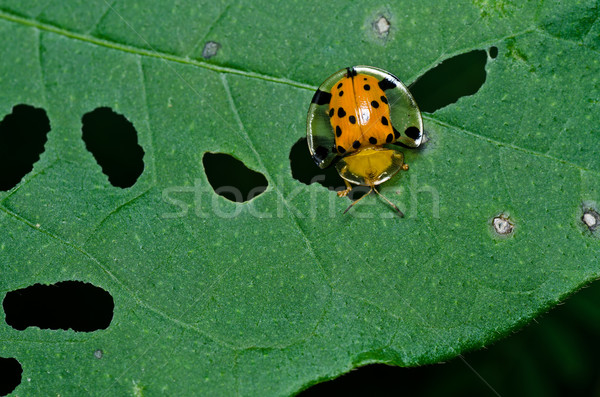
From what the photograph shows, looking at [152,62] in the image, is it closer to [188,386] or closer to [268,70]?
[268,70]

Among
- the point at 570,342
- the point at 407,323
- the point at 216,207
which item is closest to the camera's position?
the point at 407,323

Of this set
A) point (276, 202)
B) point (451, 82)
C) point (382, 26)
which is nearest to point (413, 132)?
point (451, 82)

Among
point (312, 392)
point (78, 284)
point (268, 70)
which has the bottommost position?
point (312, 392)

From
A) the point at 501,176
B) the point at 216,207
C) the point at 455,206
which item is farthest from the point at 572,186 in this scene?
the point at 216,207

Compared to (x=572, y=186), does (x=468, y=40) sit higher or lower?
higher

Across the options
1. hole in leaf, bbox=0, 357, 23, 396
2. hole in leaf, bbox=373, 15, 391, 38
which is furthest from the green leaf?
hole in leaf, bbox=0, 357, 23, 396

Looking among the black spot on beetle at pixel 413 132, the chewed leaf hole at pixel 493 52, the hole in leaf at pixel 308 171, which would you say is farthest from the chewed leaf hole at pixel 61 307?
the chewed leaf hole at pixel 493 52
